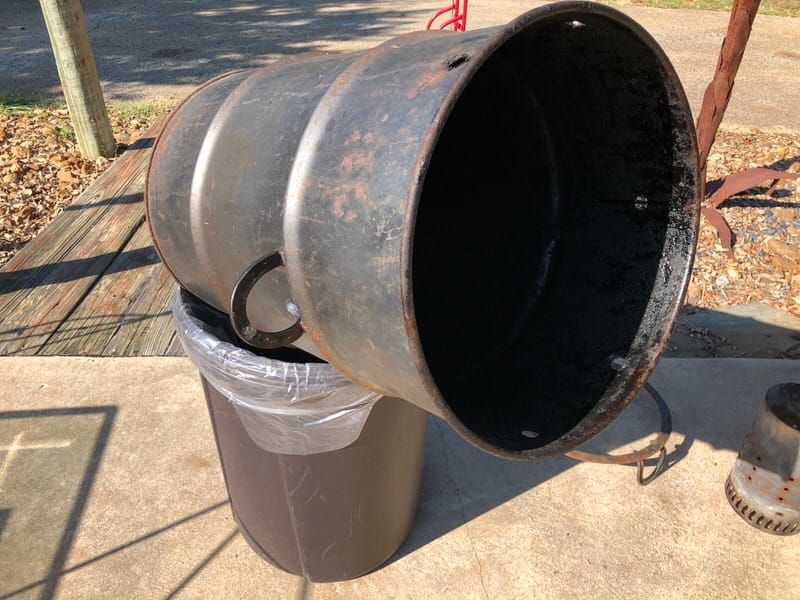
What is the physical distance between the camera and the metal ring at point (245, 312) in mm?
1285

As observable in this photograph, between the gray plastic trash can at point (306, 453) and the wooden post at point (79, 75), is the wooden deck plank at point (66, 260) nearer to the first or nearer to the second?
the wooden post at point (79, 75)

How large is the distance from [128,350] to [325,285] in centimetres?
244

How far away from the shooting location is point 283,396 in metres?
1.67

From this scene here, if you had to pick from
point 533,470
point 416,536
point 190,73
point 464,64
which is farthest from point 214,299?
point 190,73

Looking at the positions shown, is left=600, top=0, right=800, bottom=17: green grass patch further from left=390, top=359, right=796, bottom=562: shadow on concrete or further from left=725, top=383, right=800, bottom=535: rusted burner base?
left=725, top=383, right=800, bottom=535: rusted burner base

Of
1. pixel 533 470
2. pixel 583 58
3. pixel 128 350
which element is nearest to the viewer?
pixel 583 58

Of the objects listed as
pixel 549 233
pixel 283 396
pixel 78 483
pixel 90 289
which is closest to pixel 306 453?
pixel 283 396

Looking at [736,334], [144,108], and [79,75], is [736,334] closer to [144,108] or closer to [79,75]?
[79,75]

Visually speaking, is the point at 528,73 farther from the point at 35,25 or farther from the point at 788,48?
the point at 35,25

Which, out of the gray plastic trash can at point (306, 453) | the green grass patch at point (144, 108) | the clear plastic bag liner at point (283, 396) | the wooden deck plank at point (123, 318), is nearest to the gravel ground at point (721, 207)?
the green grass patch at point (144, 108)

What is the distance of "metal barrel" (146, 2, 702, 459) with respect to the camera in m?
1.12

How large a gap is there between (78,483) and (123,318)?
114 centimetres

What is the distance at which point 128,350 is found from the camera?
327 centimetres

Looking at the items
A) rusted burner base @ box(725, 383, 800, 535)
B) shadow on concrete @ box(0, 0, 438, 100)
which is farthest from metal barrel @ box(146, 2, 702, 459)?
shadow on concrete @ box(0, 0, 438, 100)
